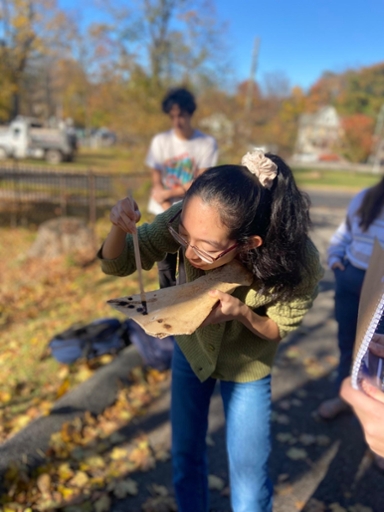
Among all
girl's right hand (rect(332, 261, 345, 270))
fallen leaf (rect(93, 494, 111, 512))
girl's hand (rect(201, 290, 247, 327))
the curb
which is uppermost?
girl's hand (rect(201, 290, 247, 327))

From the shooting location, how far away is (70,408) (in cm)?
264

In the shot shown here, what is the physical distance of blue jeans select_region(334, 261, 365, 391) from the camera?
7.94ft

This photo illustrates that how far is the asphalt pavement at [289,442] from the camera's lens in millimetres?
2209

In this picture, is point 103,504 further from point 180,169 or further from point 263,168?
point 180,169

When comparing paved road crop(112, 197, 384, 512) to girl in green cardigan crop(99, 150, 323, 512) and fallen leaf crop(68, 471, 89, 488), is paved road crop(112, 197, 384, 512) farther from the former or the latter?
girl in green cardigan crop(99, 150, 323, 512)

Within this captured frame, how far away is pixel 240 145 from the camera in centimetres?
1020

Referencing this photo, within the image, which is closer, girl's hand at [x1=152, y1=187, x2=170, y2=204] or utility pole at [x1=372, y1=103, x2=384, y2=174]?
girl's hand at [x1=152, y1=187, x2=170, y2=204]

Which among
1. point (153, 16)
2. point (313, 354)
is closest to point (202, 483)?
point (313, 354)

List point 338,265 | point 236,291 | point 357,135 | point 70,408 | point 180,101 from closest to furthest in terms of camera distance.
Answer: point 236,291, point 338,265, point 70,408, point 180,101, point 357,135

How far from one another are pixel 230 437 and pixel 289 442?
1.18 m

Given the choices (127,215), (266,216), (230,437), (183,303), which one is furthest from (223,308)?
(230,437)

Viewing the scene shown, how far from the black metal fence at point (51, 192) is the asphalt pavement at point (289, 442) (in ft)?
17.3

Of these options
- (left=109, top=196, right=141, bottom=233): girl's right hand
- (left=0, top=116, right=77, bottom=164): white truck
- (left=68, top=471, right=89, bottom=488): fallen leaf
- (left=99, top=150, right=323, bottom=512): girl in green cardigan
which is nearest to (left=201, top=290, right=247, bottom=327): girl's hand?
(left=99, top=150, right=323, bottom=512): girl in green cardigan

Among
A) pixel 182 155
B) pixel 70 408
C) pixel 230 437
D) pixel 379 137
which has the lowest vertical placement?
pixel 70 408
